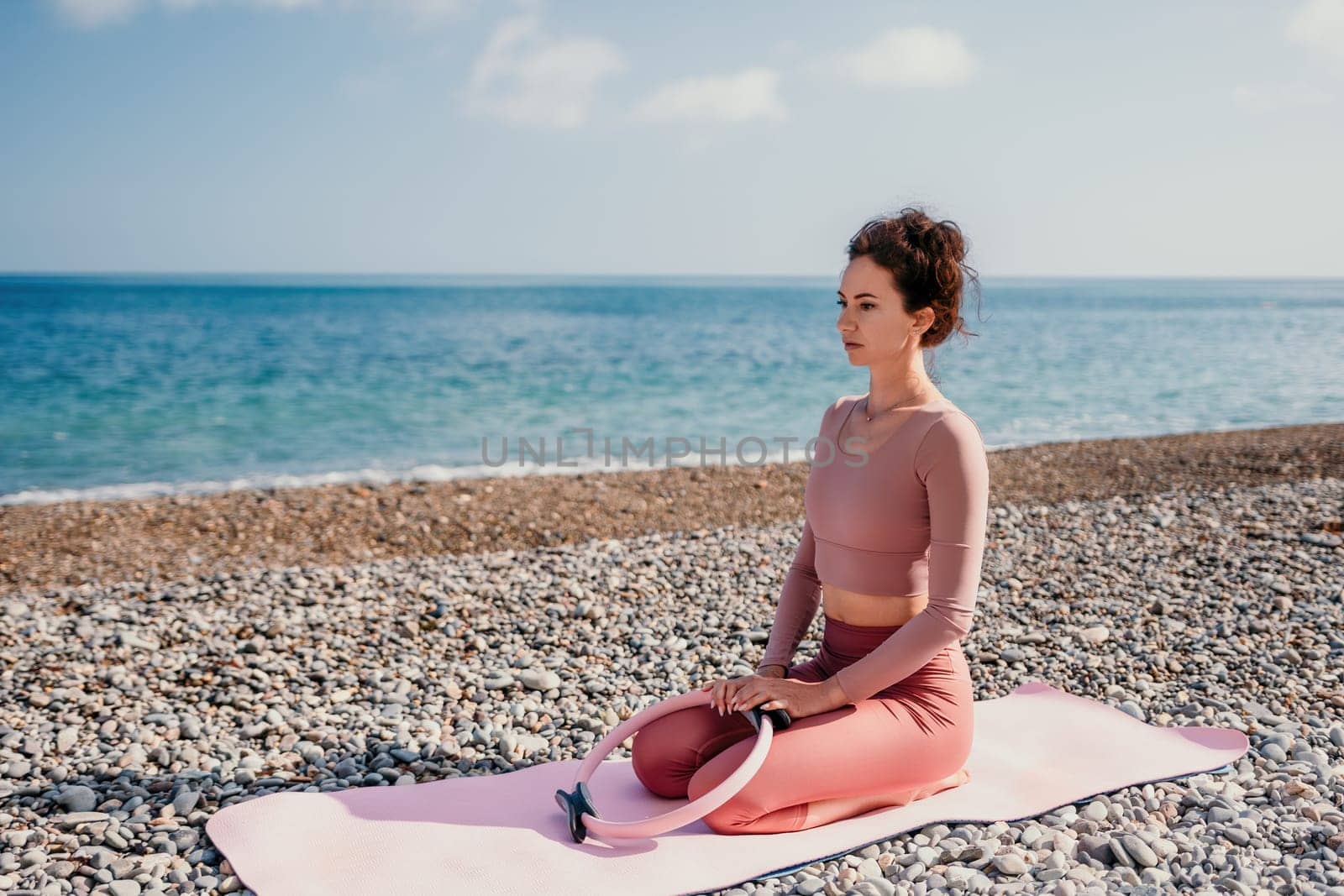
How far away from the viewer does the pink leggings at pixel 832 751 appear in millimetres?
3049

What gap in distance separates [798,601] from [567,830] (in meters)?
1.10

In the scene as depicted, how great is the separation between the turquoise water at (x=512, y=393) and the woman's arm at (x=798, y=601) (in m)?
0.89

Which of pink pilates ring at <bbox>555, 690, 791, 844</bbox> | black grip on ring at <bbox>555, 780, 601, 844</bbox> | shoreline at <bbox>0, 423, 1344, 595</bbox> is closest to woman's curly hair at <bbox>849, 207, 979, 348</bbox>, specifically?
pink pilates ring at <bbox>555, 690, 791, 844</bbox>

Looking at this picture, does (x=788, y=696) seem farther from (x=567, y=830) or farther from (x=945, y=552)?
(x=567, y=830)

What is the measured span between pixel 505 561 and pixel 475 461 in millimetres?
6716

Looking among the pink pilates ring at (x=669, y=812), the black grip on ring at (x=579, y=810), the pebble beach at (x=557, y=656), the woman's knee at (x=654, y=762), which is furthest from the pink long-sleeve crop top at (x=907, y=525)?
the black grip on ring at (x=579, y=810)

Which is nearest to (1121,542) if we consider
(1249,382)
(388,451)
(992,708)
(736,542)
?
(736,542)

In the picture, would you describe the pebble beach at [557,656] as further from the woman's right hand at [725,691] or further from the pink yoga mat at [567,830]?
the woman's right hand at [725,691]

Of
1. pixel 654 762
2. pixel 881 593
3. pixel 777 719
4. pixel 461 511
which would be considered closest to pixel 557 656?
pixel 654 762

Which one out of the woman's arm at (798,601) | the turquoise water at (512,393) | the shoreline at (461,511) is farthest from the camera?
the turquoise water at (512,393)

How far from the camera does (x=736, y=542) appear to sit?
7.15 m

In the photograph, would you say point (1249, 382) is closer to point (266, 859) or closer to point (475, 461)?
point (475, 461)

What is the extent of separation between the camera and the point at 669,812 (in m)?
3.12

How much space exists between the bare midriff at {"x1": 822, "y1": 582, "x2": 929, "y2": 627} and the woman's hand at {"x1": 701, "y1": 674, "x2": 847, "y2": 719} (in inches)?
11.1
